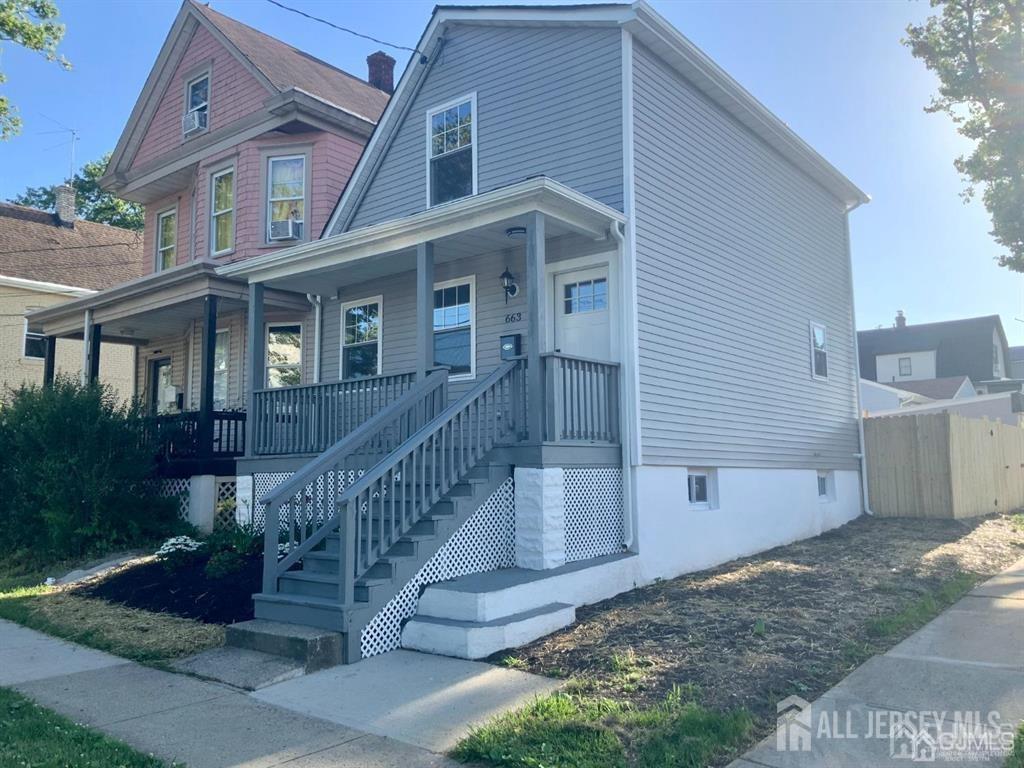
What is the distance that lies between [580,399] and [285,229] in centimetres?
794

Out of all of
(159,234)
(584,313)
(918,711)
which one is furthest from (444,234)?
(159,234)

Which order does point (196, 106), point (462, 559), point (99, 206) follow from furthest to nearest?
1. point (99, 206)
2. point (196, 106)
3. point (462, 559)

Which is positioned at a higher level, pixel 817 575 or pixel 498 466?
pixel 498 466

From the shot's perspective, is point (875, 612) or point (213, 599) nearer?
point (875, 612)

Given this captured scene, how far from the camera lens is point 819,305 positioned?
14.8 metres

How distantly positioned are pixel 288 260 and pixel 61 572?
495 centimetres

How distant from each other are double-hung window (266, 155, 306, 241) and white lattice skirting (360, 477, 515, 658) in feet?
26.7

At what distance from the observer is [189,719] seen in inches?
204

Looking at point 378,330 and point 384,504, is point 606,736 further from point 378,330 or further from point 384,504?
point 378,330

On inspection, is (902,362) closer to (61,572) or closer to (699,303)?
(699,303)

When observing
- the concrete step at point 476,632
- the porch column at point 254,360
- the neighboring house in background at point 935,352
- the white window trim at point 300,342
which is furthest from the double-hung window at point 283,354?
the neighboring house in background at point 935,352

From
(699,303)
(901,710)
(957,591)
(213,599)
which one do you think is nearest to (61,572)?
(213,599)

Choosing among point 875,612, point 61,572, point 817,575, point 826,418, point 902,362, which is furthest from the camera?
point 902,362

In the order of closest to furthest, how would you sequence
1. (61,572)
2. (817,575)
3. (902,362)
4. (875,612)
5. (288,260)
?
(875,612) → (817,575) → (61,572) → (288,260) → (902,362)
